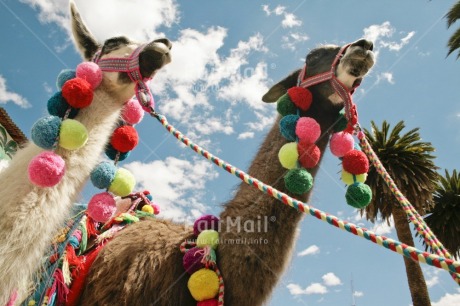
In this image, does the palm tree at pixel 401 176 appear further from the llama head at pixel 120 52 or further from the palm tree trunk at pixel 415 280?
the llama head at pixel 120 52

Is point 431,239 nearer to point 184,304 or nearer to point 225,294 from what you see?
point 225,294

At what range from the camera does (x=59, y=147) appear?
2139mm

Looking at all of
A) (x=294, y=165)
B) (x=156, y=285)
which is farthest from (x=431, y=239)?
(x=156, y=285)

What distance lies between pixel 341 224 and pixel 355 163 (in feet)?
2.77

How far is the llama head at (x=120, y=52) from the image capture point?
238 cm

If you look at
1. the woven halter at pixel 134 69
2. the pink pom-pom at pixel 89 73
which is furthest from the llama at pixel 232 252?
the pink pom-pom at pixel 89 73

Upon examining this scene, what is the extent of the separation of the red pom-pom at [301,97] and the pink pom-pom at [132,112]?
3.67 ft

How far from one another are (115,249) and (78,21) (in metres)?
1.76

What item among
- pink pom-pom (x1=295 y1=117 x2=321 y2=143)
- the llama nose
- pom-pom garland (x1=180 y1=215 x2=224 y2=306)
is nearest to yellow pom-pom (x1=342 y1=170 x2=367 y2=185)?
pink pom-pom (x1=295 y1=117 x2=321 y2=143)

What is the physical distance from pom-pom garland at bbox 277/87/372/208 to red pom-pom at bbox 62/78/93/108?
1297 millimetres

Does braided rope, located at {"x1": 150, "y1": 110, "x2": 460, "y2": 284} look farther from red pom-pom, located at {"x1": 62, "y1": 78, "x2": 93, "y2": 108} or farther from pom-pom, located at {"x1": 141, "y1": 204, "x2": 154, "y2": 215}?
pom-pom, located at {"x1": 141, "y1": 204, "x2": 154, "y2": 215}

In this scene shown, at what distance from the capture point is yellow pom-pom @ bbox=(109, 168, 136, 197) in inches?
92.2

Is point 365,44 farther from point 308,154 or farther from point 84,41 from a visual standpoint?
point 84,41

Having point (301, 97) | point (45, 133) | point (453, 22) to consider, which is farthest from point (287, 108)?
point (453, 22)
